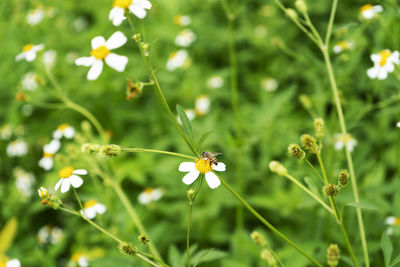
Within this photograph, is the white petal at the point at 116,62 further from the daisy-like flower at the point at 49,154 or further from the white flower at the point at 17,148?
the white flower at the point at 17,148

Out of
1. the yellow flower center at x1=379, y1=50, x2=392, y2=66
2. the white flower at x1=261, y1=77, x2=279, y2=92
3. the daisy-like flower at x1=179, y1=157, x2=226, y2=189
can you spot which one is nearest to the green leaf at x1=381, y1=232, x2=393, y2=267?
the daisy-like flower at x1=179, y1=157, x2=226, y2=189

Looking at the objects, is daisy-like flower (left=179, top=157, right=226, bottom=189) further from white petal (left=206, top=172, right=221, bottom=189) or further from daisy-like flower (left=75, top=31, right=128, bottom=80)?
daisy-like flower (left=75, top=31, right=128, bottom=80)

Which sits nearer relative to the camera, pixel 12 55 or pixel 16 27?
pixel 12 55

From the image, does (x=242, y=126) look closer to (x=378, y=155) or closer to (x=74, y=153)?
(x=378, y=155)

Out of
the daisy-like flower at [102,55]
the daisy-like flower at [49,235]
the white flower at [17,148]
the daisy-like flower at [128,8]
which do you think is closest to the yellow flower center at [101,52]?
the daisy-like flower at [102,55]

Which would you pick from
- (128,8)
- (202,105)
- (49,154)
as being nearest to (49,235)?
(49,154)

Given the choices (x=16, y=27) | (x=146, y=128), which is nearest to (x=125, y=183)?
(x=146, y=128)
